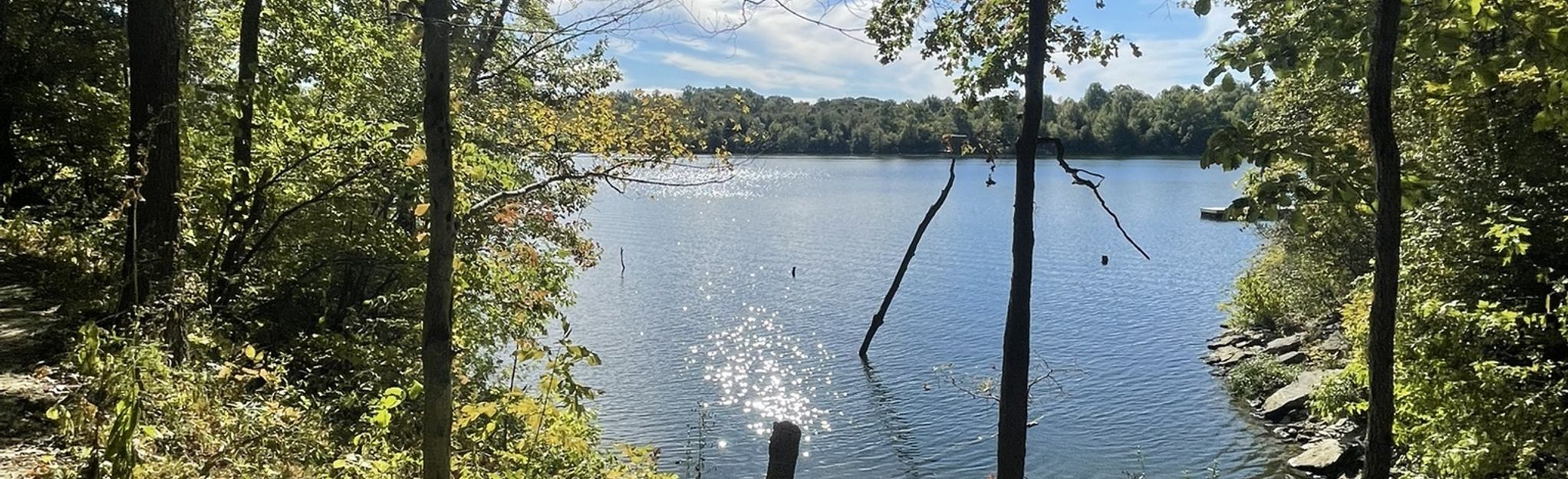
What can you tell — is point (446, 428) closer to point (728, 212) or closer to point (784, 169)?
point (728, 212)

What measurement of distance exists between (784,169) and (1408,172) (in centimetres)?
8510

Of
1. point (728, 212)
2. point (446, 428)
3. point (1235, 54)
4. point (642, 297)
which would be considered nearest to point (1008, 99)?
point (1235, 54)

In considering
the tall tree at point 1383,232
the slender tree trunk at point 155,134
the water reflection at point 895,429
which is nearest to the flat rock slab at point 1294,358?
the water reflection at point 895,429

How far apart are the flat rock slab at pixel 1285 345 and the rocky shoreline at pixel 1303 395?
0.7 inches

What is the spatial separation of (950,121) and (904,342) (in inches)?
251

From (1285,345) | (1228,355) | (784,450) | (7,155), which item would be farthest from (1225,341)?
(7,155)

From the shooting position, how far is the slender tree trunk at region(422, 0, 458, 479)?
3844 mm

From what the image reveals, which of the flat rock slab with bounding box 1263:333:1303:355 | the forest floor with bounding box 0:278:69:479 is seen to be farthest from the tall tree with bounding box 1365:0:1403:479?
the flat rock slab with bounding box 1263:333:1303:355

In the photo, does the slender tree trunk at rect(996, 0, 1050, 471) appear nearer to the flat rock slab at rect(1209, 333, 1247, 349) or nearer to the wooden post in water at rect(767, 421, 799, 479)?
the wooden post in water at rect(767, 421, 799, 479)

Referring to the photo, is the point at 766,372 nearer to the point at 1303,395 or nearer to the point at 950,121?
the point at 950,121

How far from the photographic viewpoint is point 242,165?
291 inches

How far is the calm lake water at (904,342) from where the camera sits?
14.4 m

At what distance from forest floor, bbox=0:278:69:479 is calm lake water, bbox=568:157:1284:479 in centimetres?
600

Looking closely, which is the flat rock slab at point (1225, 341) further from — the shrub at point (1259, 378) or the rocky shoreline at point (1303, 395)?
the shrub at point (1259, 378)
